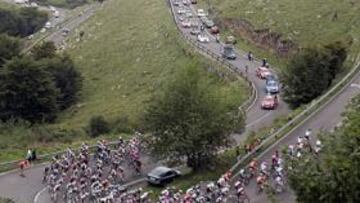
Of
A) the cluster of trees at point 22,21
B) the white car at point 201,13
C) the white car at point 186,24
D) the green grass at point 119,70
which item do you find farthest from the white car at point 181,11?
the cluster of trees at point 22,21

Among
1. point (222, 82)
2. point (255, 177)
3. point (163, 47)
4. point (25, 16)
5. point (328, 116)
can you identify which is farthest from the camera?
point (25, 16)

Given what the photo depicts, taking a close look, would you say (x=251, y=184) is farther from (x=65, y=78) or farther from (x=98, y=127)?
(x=65, y=78)

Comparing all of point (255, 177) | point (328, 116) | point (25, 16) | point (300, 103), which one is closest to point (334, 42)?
point (300, 103)

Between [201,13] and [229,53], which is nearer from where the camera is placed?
[229,53]

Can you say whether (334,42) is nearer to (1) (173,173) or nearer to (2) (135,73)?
(1) (173,173)

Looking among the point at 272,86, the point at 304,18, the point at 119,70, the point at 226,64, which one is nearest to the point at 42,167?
the point at 272,86

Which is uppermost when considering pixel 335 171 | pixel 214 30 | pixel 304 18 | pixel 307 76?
pixel 335 171

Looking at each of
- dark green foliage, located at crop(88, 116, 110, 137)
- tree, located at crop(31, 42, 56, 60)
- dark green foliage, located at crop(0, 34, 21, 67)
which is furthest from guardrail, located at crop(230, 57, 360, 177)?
dark green foliage, located at crop(0, 34, 21, 67)
